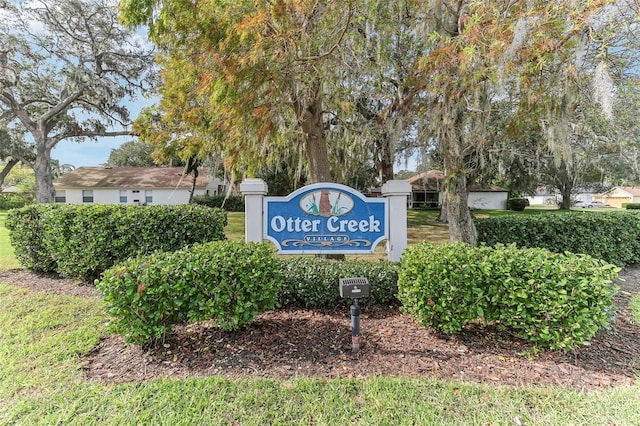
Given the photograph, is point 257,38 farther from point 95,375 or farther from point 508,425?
point 508,425

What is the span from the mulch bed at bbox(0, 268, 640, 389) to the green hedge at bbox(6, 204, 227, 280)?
158 cm

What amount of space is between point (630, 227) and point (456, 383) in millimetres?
5852

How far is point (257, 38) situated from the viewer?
3.70m

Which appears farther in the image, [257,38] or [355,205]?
[355,205]

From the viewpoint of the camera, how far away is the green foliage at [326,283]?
3543 mm

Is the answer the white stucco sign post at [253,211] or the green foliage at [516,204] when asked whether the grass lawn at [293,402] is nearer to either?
the white stucco sign post at [253,211]

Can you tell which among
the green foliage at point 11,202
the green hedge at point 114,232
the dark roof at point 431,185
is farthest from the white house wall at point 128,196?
the green hedge at point 114,232

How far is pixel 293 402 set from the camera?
2084 millimetres

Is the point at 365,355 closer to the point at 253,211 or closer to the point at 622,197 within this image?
the point at 253,211

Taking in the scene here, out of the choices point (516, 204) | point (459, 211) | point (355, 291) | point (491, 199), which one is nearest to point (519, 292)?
point (355, 291)

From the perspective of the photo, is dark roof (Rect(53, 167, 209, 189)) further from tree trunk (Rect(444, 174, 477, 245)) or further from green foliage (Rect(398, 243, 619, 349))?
green foliage (Rect(398, 243, 619, 349))

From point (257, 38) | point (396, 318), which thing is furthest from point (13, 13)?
point (396, 318)

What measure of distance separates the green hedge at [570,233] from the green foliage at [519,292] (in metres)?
2.74

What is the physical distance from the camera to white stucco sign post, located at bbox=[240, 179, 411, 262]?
12.9 ft
